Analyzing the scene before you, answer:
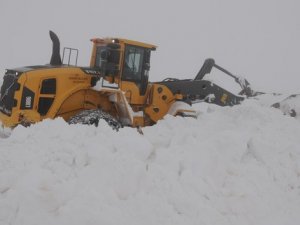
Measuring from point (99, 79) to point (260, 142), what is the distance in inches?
137

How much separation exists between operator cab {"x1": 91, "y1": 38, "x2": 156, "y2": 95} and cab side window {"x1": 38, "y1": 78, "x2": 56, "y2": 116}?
1.01 m

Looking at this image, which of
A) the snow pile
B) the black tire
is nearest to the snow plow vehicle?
the black tire

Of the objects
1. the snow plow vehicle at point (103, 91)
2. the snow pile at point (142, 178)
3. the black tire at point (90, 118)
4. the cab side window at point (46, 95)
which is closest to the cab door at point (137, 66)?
the snow plow vehicle at point (103, 91)

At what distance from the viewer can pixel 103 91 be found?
25.4 feet

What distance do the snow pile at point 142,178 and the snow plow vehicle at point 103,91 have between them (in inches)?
85.0

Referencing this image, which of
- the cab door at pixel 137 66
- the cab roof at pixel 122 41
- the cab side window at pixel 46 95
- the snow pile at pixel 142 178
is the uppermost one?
the cab roof at pixel 122 41

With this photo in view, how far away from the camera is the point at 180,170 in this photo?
178 inches

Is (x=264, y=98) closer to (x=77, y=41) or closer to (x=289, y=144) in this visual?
(x=289, y=144)

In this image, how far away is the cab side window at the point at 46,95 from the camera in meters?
7.15

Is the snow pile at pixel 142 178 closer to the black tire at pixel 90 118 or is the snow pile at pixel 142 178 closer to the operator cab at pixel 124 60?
the black tire at pixel 90 118

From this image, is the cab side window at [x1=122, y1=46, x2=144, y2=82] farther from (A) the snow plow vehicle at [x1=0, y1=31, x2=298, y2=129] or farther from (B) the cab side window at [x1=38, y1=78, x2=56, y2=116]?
(B) the cab side window at [x1=38, y1=78, x2=56, y2=116]

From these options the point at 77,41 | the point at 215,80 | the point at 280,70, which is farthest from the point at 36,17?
the point at 215,80

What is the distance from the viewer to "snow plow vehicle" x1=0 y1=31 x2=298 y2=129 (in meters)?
7.06

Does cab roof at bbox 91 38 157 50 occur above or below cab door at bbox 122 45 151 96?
above
